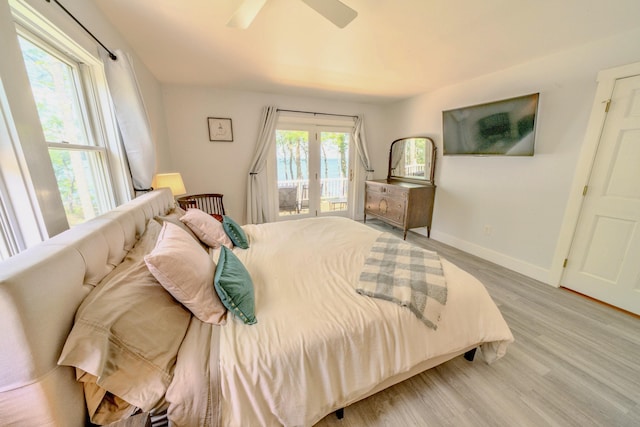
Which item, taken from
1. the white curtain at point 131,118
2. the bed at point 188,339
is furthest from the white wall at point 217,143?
the bed at point 188,339

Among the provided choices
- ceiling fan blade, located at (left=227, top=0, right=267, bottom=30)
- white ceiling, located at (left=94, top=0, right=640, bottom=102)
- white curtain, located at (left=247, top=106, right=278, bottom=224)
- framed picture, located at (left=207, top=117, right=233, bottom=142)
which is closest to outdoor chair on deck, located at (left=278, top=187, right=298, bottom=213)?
white curtain, located at (left=247, top=106, right=278, bottom=224)

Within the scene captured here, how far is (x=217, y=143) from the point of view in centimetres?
350

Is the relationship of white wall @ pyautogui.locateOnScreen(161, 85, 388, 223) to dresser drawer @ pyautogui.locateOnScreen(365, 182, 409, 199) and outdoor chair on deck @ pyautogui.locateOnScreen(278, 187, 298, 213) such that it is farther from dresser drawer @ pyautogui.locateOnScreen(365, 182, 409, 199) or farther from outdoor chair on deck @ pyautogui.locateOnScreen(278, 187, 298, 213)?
dresser drawer @ pyautogui.locateOnScreen(365, 182, 409, 199)

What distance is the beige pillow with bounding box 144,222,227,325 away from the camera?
0.93 metres

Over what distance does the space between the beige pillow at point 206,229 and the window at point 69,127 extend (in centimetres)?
60

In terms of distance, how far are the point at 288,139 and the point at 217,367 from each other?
3.61 meters

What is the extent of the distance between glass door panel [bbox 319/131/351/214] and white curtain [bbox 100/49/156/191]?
2.78m

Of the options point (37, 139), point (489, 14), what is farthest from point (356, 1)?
point (37, 139)

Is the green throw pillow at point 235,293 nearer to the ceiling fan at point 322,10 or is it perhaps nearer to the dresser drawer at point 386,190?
the ceiling fan at point 322,10

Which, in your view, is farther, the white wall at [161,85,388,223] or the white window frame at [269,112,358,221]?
the white window frame at [269,112,358,221]

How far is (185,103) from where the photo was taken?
10.6 ft

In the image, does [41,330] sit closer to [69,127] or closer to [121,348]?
[121,348]

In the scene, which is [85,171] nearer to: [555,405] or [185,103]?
[185,103]

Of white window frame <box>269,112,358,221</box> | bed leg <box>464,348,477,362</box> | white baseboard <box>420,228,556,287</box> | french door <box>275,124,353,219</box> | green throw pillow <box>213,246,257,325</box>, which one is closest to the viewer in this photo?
green throw pillow <box>213,246,257,325</box>
